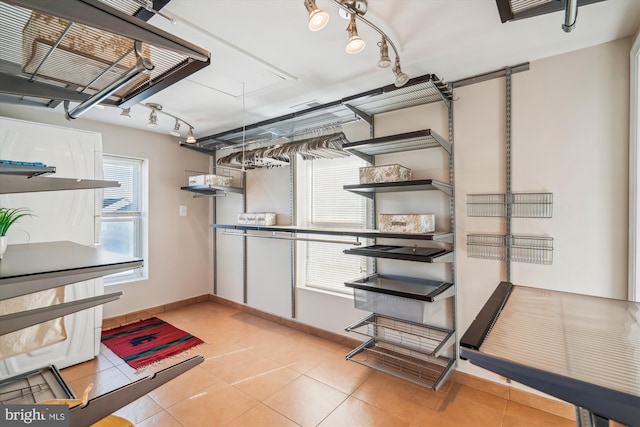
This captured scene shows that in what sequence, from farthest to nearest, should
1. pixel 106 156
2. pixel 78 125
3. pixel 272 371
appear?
pixel 106 156 < pixel 78 125 < pixel 272 371

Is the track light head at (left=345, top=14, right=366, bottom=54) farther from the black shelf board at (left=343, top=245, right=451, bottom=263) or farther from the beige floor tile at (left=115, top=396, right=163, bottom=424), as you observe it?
the beige floor tile at (left=115, top=396, right=163, bottom=424)

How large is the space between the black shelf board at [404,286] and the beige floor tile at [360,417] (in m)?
0.80

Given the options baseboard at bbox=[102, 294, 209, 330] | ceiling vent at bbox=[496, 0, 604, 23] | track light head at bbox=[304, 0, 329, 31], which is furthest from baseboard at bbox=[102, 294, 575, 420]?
track light head at bbox=[304, 0, 329, 31]

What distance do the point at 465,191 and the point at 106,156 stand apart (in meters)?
4.01

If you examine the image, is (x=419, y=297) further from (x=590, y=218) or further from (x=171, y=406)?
(x=171, y=406)

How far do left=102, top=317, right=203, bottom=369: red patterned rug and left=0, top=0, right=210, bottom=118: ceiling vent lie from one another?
2.65m

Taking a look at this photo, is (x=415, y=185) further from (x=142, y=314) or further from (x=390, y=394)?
(x=142, y=314)

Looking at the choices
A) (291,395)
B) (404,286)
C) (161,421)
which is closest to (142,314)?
(161,421)

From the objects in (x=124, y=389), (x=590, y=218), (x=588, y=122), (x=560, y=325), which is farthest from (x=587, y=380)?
(x=588, y=122)

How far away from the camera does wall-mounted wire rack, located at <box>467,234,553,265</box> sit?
2.00m

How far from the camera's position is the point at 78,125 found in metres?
3.23

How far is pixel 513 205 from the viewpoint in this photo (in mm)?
2104

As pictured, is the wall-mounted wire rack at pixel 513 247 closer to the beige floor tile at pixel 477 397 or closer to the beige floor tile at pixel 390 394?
the beige floor tile at pixel 477 397

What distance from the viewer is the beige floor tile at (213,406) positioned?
6.28 ft
